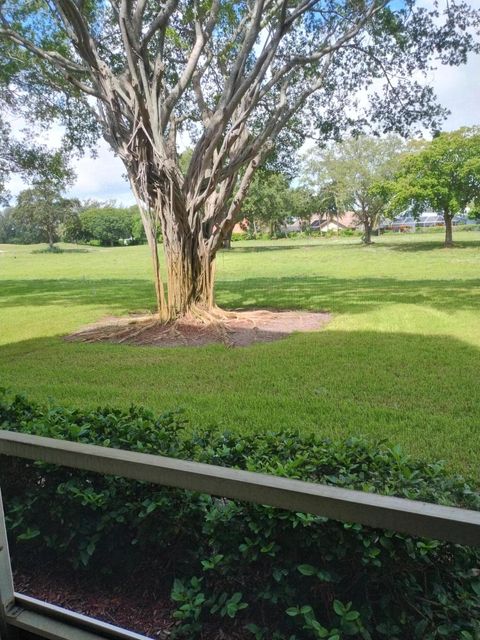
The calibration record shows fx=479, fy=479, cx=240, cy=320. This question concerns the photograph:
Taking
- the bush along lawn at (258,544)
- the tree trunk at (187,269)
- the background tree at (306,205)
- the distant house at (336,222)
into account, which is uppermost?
the background tree at (306,205)

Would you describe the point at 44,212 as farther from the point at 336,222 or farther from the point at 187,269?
the point at 336,222

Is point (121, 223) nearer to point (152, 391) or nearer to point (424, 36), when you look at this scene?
point (152, 391)

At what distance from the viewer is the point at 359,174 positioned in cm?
411

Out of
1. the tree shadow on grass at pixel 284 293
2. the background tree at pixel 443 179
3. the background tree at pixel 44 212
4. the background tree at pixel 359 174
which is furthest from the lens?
the tree shadow on grass at pixel 284 293

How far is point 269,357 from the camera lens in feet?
11.5

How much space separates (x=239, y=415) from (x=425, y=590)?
154 cm

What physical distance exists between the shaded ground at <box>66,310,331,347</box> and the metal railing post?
2.86 m

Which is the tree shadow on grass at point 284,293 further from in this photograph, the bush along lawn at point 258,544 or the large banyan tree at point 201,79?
the bush along lawn at point 258,544

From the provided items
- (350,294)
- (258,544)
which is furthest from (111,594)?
(350,294)

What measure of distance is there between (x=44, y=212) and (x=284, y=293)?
3.50 m

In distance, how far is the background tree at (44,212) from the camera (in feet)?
17.0

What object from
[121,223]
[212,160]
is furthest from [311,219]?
[121,223]

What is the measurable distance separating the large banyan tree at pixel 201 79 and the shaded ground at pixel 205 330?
286 millimetres

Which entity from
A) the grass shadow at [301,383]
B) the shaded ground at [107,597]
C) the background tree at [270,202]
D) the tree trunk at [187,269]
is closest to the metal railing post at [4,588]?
the shaded ground at [107,597]
